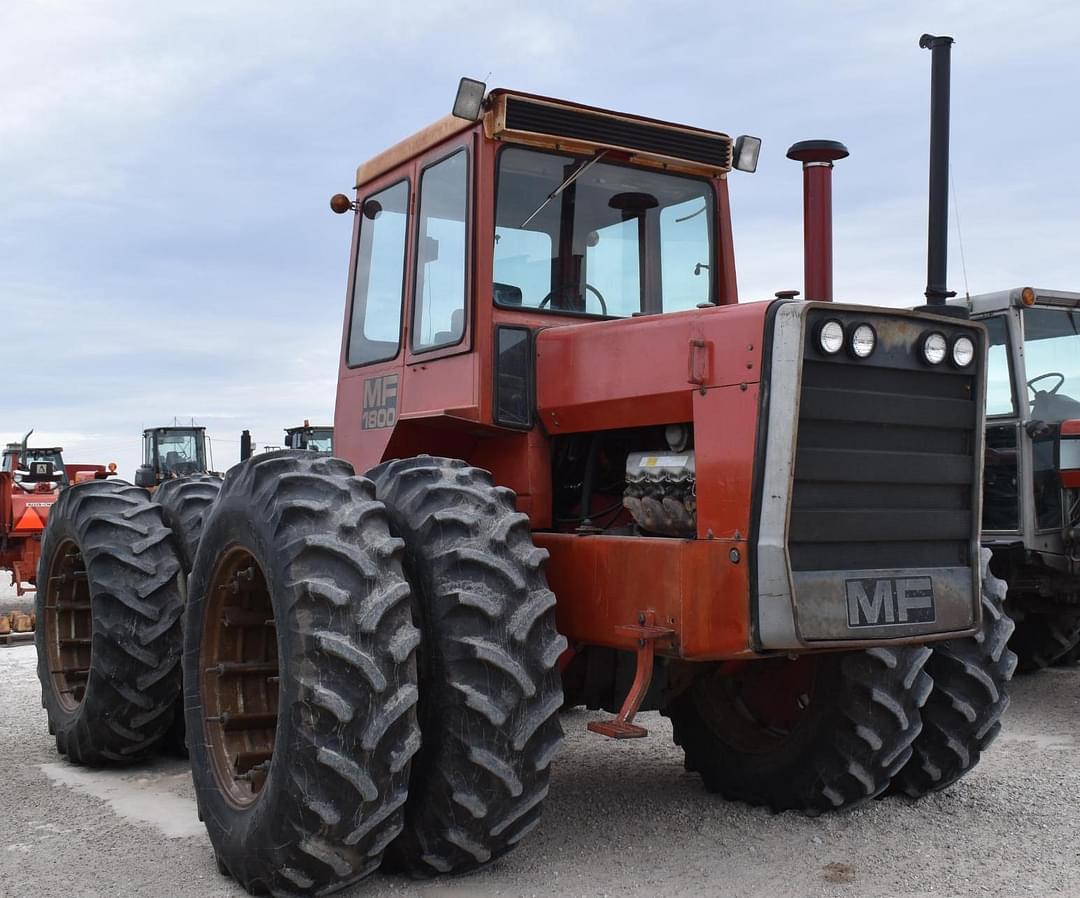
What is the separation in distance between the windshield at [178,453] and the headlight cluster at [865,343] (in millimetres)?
22837

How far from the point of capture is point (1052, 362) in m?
8.95

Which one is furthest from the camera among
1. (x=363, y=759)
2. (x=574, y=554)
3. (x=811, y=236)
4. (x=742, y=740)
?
(x=742, y=740)

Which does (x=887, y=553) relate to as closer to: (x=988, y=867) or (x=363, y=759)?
(x=988, y=867)

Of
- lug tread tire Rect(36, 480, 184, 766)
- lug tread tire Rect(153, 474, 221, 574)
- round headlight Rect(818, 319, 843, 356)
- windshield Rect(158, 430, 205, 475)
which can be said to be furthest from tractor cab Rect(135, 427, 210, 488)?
round headlight Rect(818, 319, 843, 356)

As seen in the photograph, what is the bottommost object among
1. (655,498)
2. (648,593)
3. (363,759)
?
(363,759)

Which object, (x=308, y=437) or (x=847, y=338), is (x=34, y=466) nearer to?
(x=308, y=437)

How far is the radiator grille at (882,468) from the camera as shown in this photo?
4.18m

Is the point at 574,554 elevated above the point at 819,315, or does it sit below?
below

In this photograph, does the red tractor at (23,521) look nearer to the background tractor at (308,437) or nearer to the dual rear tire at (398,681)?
the background tractor at (308,437)

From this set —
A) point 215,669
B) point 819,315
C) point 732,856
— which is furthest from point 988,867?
point 215,669

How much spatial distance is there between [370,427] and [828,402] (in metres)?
2.42

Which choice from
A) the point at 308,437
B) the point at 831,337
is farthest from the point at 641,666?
the point at 308,437

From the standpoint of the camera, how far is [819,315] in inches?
162

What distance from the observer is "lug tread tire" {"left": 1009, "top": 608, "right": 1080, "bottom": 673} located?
30.3 ft
